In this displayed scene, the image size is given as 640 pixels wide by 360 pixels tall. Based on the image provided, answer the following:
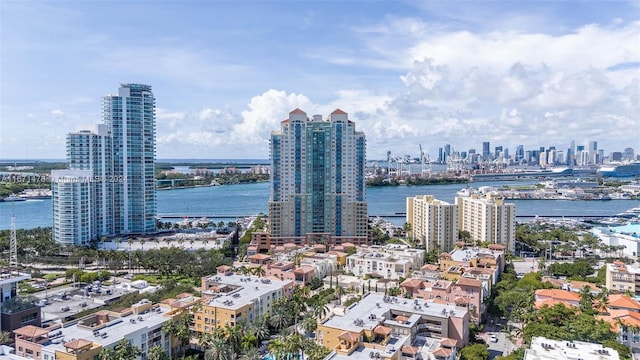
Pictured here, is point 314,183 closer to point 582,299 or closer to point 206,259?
point 206,259

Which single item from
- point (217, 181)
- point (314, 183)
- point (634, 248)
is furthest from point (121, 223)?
point (217, 181)

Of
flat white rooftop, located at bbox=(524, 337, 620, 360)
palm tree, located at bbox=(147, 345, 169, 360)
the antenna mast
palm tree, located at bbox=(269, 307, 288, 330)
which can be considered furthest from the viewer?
the antenna mast

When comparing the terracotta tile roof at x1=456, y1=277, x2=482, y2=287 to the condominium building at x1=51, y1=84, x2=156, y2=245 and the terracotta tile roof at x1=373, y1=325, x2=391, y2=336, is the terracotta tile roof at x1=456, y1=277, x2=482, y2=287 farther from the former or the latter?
the condominium building at x1=51, y1=84, x2=156, y2=245

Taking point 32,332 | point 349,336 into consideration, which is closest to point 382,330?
point 349,336

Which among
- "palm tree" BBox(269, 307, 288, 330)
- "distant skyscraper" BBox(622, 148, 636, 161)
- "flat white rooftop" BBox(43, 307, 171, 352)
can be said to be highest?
"distant skyscraper" BBox(622, 148, 636, 161)

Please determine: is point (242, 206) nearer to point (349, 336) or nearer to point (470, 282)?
point (470, 282)

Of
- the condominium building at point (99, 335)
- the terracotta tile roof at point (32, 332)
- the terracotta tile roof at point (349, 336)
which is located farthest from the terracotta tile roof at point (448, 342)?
the terracotta tile roof at point (32, 332)

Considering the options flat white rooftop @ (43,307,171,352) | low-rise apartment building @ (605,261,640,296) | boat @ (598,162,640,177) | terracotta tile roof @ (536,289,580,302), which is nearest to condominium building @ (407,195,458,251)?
low-rise apartment building @ (605,261,640,296)
